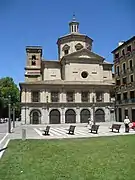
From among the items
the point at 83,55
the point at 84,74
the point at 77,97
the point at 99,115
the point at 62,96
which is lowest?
the point at 99,115

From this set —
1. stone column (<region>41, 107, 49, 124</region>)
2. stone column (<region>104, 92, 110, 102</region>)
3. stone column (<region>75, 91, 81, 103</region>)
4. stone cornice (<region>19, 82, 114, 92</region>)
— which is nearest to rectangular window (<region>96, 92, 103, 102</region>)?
stone column (<region>104, 92, 110, 102</region>)

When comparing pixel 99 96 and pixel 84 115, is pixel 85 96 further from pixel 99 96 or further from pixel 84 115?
pixel 84 115

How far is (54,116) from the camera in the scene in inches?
1838

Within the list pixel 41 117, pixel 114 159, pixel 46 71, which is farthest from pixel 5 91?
pixel 114 159

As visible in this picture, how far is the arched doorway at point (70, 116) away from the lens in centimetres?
4719

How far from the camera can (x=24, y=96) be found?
45875 mm

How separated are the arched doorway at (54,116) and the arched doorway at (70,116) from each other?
174 cm

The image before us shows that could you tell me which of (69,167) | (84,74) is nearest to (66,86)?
(84,74)

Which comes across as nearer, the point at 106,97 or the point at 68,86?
the point at 68,86

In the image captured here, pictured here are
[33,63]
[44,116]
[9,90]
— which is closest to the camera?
[44,116]

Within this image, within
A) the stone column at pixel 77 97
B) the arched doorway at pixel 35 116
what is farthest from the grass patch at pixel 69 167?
the stone column at pixel 77 97

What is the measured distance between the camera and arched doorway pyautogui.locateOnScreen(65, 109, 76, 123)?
47.2 metres

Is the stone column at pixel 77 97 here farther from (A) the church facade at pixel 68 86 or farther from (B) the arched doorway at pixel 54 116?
(B) the arched doorway at pixel 54 116

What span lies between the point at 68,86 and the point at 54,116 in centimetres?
673
